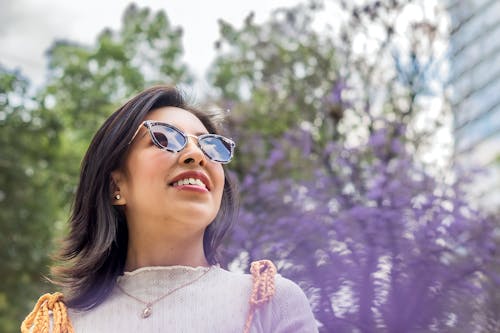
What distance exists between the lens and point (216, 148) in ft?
5.25

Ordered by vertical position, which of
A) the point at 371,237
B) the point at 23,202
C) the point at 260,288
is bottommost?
the point at 260,288

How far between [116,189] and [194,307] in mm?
369

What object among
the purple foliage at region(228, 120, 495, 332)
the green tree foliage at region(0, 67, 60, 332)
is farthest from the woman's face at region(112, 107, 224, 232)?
the green tree foliage at region(0, 67, 60, 332)

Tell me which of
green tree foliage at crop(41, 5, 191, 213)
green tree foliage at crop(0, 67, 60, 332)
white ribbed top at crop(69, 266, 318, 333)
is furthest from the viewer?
green tree foliage at crop(41, 5, 191, 213)

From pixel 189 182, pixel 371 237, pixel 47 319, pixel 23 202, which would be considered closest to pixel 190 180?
pixel 189 182

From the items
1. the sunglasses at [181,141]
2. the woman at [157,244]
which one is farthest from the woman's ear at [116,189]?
the sunglasses at [181,141]

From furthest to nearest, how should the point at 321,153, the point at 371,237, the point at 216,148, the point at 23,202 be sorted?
1. the point at 23,202
2. the point at 321,153
3. the point at 371,237
4. the point at 216,148

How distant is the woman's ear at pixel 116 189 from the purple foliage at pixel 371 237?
27.5 inches

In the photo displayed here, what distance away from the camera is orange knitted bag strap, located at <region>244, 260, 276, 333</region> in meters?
1.47

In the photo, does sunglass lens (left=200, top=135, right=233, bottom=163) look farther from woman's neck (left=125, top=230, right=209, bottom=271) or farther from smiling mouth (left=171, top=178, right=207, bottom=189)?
woman's neck (left=125, top=230, right=209, bottom=271)

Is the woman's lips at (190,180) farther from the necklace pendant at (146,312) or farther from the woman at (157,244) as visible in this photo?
the necklace pendant at (146,312)

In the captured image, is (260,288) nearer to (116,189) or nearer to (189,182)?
(189,182)

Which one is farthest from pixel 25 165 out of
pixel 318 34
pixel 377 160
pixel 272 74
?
pixel 377 160

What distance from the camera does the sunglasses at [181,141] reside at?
1554 millimetres
